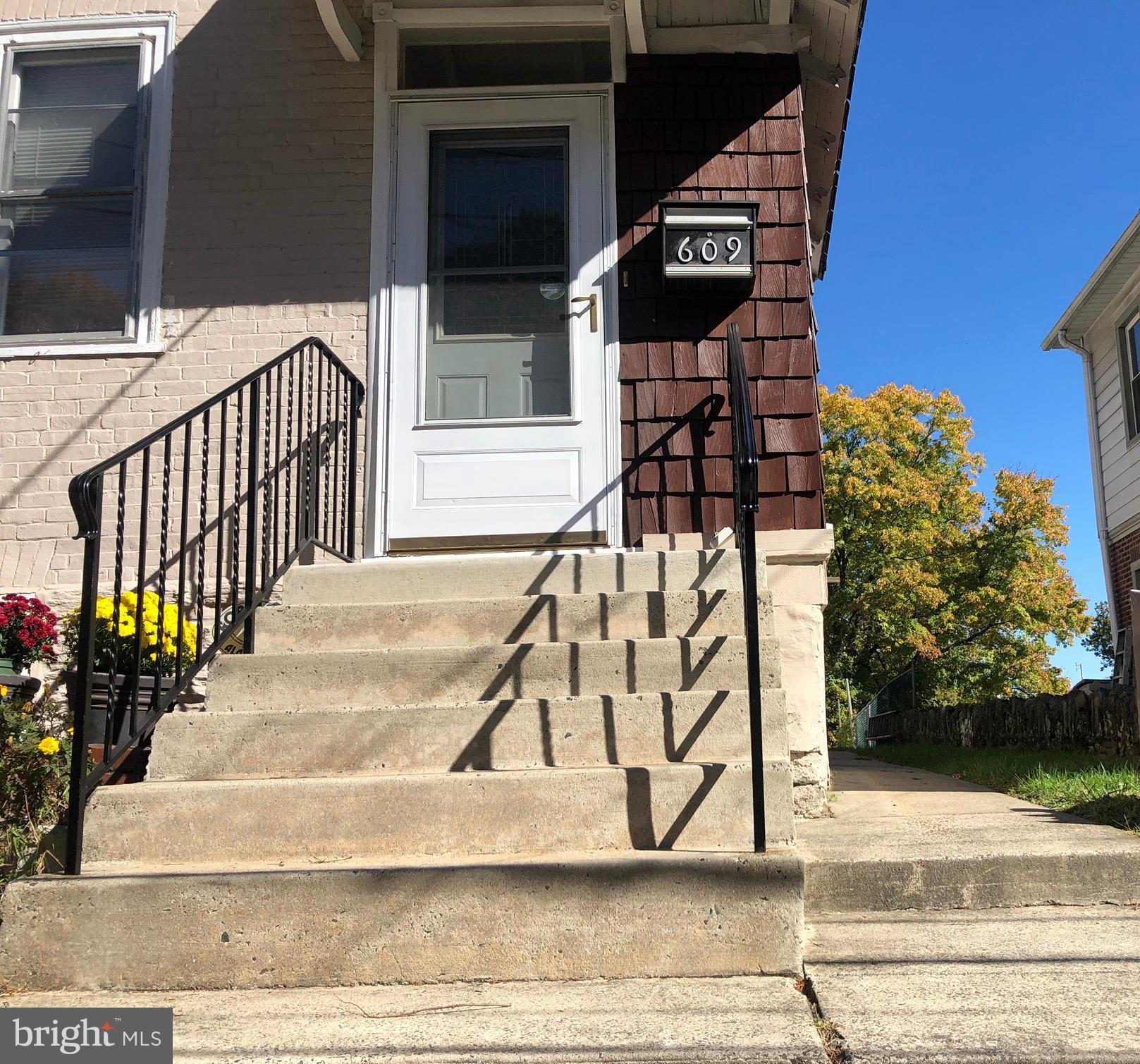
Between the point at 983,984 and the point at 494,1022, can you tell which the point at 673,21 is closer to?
the point at 983,984

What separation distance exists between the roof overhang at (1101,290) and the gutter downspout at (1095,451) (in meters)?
0.08

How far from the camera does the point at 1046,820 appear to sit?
3164 millimetres

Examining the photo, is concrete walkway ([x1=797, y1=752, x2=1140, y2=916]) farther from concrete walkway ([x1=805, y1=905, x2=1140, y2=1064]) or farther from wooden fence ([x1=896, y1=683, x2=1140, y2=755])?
wooden fence ([x1=896, y1=683, x2=1140, y2=755])

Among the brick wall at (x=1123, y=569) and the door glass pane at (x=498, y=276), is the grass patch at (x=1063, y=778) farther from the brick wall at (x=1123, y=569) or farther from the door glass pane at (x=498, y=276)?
the brick wall at (x=1123, y=569)

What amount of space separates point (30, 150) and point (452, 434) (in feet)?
7.74

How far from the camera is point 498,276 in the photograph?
14.6 ft

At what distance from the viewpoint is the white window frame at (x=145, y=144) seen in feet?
14.7

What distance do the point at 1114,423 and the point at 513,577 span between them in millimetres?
7925

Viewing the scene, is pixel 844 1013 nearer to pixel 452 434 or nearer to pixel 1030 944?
pixel 1030 944

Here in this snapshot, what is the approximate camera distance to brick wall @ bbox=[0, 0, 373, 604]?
14.3 feet

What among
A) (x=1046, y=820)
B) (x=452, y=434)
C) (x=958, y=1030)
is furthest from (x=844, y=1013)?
(x=452, y=434)

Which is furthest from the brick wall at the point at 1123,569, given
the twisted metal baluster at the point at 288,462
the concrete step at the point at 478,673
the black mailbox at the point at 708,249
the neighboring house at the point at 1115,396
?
the twisted metal baluster at the point at 288,462

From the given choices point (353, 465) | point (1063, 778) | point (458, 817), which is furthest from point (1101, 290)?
point (458, 817)

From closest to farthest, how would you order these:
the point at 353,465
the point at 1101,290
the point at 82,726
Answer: the point at 82,726 → the point at 353,465 → the point at 1101,290
